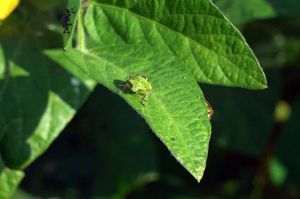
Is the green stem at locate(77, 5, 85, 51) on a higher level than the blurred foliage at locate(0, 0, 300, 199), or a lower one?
higher

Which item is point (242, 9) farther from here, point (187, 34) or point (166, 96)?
point (166, 96)

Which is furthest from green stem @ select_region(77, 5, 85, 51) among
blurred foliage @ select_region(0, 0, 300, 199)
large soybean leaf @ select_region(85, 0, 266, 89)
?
blurred foliage @ select_region(0, 0, 300, 199)

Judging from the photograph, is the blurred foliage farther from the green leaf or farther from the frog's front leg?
the frog's front leg

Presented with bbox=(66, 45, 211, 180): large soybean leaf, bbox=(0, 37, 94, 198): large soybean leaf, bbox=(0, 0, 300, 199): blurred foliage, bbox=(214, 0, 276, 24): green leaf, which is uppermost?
bbox=(66, 45, 211, 180): large soybean leaf

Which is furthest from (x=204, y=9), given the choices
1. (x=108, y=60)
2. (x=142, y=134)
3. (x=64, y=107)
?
(x=142, y=134)

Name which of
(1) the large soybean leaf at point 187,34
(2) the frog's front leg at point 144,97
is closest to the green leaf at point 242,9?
(1) the large soybean leaf at point 187,34

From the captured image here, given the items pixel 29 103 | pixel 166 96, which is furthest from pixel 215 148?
pixel 166 96

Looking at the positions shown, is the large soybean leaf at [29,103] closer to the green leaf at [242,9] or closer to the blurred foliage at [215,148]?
the green leaf at [242,9]
